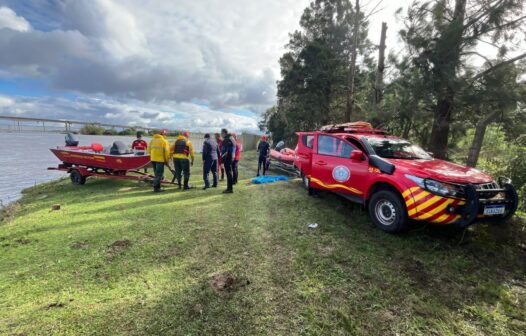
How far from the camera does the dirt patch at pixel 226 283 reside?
318 centimetres

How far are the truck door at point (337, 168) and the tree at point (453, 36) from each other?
120 inches

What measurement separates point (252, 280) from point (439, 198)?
2.85 metres

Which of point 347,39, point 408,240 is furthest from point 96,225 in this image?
point 347,39

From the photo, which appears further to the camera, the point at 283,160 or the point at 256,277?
the point at 283,160

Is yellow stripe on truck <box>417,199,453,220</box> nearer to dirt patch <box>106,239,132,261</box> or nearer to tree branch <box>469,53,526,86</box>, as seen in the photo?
tree branch <box>469,53,526,86</box>

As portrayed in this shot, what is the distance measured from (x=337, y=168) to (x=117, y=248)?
441cm

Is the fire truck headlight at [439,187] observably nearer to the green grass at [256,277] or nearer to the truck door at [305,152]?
the green grass at [256,277]

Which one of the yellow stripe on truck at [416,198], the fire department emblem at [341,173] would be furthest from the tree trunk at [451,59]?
the yellow stripe on truck at [416,198]

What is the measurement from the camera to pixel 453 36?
609 centimetres

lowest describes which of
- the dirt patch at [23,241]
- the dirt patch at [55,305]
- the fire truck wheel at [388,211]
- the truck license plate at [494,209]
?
the dirt patch at [23,241]

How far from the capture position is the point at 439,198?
3785 millimetres

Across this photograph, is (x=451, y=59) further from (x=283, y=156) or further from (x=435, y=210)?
(x=283, y=156)

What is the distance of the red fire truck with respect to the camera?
378 cm

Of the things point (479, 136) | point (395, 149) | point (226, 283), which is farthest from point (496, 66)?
point (226, 283)
